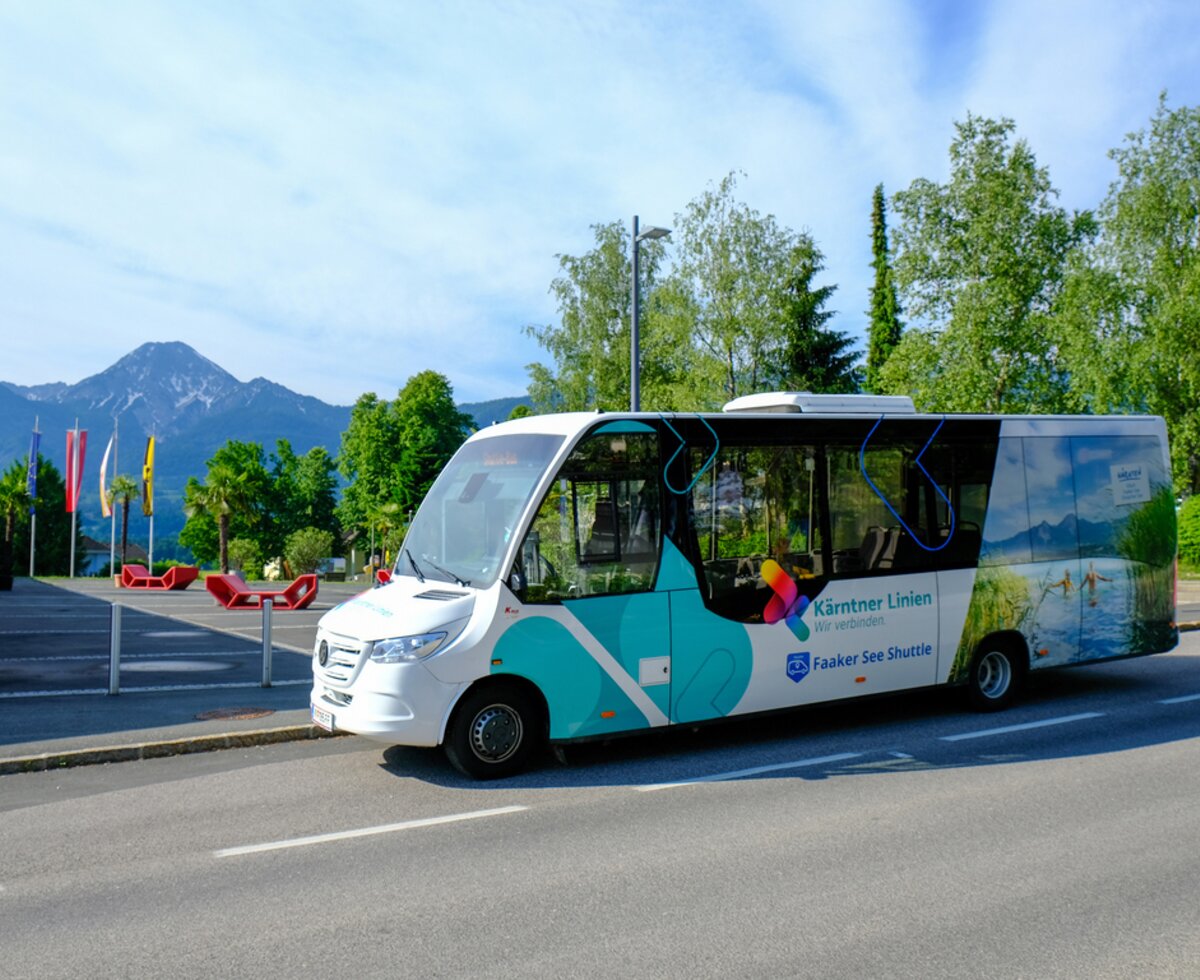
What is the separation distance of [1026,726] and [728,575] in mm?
3299

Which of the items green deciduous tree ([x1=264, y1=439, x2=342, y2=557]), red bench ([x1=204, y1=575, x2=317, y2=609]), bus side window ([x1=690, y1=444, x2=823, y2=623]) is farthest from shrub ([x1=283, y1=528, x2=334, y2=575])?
bus side window ([x1=690, y1=444, x2=823, y2=623])

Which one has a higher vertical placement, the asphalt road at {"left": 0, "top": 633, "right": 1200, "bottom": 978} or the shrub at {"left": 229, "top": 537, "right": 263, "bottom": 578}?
the shrub at {"left": 229, "top": 537, "right": 263, "bottom": 578}

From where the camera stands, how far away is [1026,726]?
30.4 feet

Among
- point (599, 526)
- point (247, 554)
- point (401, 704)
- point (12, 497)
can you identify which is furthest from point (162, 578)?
point (12, 497)

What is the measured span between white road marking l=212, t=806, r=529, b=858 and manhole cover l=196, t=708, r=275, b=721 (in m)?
3.78

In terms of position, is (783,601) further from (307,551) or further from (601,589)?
(307,551)

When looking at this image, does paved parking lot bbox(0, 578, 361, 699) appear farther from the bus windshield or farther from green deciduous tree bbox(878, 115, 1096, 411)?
green deciduous tree bbox(878, 115, 1096, 411)

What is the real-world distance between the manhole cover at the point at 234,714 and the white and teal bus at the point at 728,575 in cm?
156

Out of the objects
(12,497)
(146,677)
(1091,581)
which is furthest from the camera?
(12,497)

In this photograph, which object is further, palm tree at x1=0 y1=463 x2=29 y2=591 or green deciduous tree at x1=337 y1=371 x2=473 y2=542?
palm tree at x1=0 y1=463 x2=29 y2=591

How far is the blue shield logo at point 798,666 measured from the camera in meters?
8.58

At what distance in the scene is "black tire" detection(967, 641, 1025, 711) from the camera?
9820 millimetres

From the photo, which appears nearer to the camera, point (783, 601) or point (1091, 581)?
point (783, 601)

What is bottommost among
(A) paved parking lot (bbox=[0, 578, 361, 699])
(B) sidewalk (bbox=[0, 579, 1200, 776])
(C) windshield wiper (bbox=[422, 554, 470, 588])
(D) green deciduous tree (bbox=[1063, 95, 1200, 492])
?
(B) sidewalk (bbox=[0, 579, 1200, 776])
